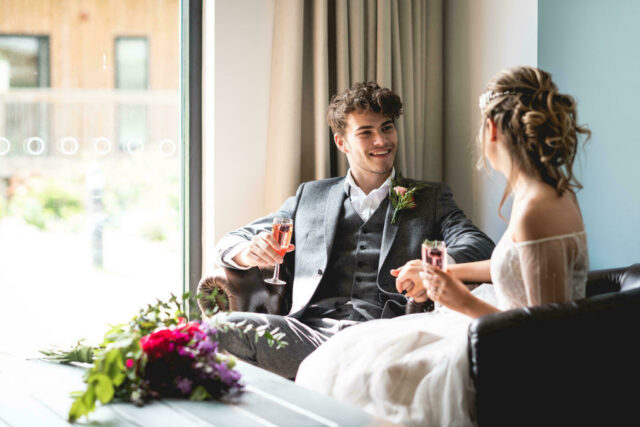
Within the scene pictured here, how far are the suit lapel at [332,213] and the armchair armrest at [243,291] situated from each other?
297 mm

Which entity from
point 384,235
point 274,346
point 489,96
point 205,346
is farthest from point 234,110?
point 205,346

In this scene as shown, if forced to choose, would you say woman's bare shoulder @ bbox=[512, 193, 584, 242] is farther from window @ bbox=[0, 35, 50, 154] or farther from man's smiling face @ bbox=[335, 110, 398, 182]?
window @ bbox=[0, 35, 50, 154]

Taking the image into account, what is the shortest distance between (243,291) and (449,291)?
3.91 feet

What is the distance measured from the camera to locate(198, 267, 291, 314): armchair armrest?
2.89 meters

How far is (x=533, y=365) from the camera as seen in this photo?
180 cm

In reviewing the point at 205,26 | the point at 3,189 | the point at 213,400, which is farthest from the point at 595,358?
the point at 3,189

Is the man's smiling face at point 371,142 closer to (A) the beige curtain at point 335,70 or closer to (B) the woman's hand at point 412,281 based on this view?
(A) the beige curtain at point 335,70

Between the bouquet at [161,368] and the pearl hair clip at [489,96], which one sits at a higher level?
the pearl hair clip at [489,96]

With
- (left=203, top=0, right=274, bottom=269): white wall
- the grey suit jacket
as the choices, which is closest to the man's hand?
the grey suit jacket

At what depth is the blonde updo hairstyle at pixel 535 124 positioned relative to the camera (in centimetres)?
194

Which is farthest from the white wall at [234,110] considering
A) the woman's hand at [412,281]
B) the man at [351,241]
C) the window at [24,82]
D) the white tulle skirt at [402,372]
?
the white tulle skirt at [402,372]

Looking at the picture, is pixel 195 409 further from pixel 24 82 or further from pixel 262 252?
pixel 24 82

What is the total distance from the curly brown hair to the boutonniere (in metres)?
0.30

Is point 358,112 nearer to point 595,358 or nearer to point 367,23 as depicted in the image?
point 367,23
